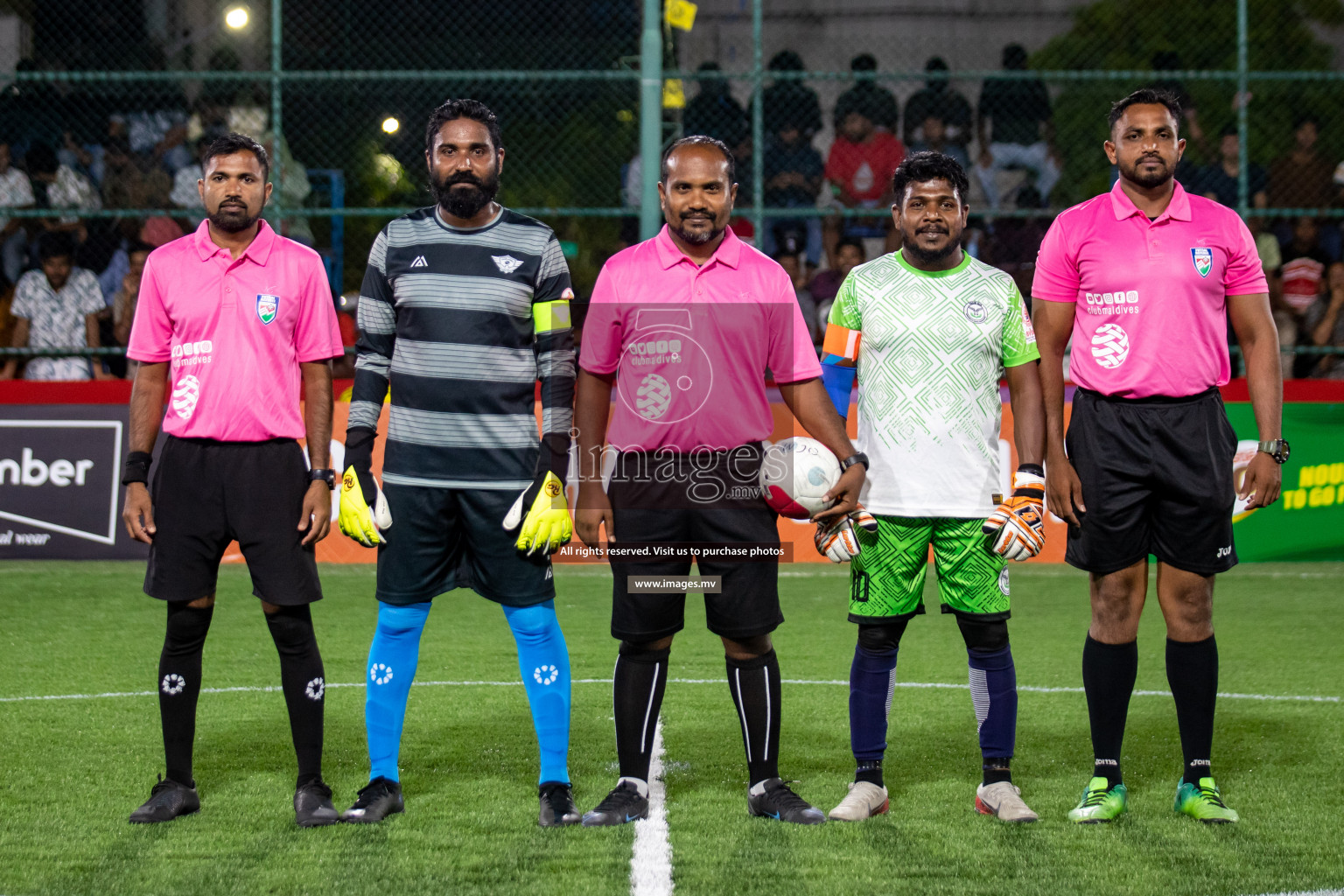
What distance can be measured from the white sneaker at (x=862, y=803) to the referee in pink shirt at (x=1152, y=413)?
589 millimetres

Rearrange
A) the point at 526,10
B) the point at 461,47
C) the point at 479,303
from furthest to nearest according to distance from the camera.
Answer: the point at 526,10 → the point at 461,47 → the point at 479,303

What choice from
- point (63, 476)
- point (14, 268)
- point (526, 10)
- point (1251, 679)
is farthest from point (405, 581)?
point (526, 10)

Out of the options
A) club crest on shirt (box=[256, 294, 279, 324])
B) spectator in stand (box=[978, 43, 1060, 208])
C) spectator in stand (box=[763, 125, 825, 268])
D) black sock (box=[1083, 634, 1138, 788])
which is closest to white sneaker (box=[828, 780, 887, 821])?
black sock (box=[1083, 634, 1138, 788])

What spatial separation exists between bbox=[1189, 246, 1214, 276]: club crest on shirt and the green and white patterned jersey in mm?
533

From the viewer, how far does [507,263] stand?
13.8 ft

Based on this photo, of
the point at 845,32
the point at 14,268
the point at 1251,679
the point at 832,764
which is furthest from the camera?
the point at 845,32

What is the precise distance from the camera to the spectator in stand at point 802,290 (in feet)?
38.2

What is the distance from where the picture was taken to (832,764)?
Result: 4.93 m

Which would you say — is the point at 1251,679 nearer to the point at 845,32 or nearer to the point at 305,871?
the point at 305,871

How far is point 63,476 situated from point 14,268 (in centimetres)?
307

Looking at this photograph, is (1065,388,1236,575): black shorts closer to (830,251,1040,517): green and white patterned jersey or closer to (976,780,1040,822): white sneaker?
(830,251,1040,517): green and white patterned jersey

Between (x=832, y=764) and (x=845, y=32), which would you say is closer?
(x=832, y=764)

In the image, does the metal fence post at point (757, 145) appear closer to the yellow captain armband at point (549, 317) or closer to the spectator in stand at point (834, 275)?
the spectator in stand at point (834, 275)

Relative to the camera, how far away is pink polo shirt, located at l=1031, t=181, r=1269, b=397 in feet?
13.8
